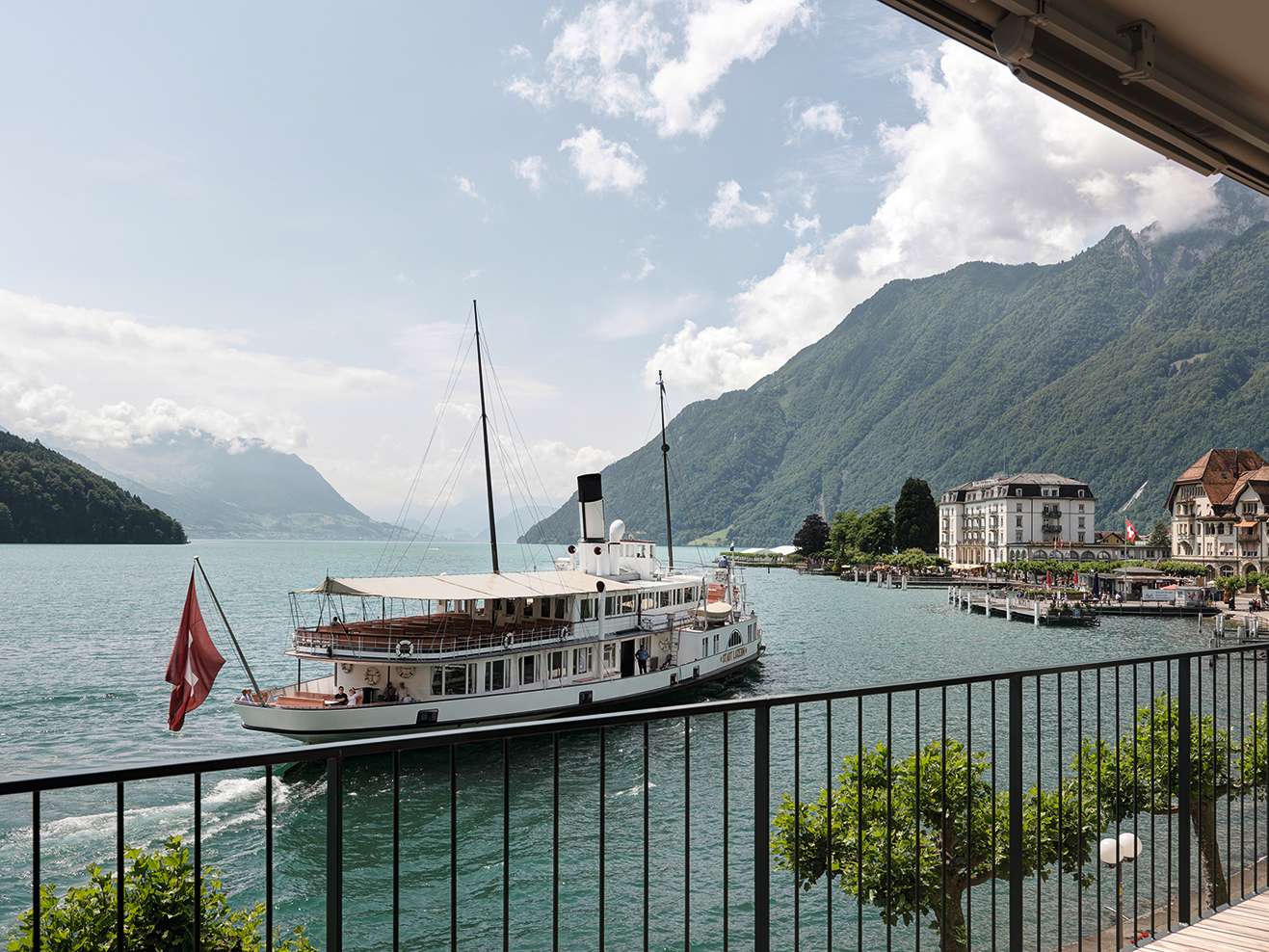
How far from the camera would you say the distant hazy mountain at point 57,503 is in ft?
302

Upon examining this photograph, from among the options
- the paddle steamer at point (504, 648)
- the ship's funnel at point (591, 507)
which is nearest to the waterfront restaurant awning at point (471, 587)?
the paddle steamer at point (504, 648)

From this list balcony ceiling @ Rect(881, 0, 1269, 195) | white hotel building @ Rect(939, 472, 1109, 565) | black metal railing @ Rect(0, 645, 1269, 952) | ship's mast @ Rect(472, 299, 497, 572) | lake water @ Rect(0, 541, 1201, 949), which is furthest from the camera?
white hotel building @ Rect(939, 472, 1109, 565)

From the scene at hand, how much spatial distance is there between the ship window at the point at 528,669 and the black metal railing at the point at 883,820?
5.85 ft

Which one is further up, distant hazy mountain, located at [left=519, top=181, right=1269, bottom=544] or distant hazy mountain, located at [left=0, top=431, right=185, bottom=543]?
distant hazy mountain, located at [left=519, top=181, right=1269, bottom=544]

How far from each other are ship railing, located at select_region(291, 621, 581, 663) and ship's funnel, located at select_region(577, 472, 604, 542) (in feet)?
25.5

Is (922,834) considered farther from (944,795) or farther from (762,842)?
(762,842)

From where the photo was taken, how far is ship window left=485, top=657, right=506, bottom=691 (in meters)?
18.8

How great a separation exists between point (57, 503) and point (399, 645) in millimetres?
97794

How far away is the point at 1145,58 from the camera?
2600 mm

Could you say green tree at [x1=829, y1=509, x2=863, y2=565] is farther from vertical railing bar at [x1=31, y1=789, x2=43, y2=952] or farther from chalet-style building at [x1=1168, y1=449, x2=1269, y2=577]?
vertical railing bar at [x1=31, y1=789, x2=43, y2=952]

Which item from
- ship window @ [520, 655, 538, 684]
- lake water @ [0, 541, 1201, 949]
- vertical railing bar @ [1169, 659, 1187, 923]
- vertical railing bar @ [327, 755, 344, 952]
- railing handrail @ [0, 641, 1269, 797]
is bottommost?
lake water @ [0, 541, 1201, 949]

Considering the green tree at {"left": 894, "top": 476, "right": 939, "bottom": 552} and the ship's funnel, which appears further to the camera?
the green tree at {"left": 894, "top": 476, "right": 939, "bottom": 552}

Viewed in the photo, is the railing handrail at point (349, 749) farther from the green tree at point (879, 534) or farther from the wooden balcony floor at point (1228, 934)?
the green tree at point (879, 534)

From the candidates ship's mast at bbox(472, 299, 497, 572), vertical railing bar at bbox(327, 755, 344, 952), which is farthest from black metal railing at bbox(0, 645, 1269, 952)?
ship's mast at bbox(472, 299, 497, 572)
